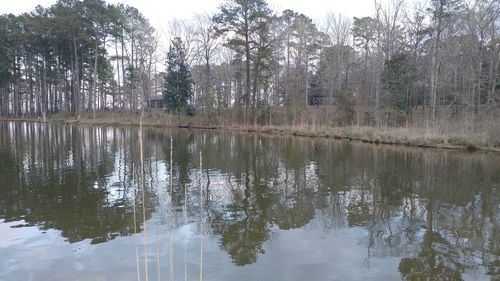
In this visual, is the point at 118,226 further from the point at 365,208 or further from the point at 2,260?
the point at 365,208

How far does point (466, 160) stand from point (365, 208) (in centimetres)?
923

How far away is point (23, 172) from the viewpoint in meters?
11.4

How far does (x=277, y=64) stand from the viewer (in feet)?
141

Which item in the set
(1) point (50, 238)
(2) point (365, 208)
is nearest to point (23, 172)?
(1) point (50, 238)

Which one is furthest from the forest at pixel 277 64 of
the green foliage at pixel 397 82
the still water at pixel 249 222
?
the still water at pixel 249 222

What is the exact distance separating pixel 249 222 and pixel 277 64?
37.7 meters

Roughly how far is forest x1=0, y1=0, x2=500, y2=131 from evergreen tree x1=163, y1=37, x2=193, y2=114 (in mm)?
114

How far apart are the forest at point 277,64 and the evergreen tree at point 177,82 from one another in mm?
114

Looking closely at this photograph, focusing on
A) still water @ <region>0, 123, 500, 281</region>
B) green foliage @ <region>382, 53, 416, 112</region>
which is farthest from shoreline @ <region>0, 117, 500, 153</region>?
still water @ <region>0, 123, 500, 281</region>

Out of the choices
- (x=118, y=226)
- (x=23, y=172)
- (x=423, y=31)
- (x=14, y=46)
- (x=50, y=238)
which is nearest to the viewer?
(x=50, y=238)

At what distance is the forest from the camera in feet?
87.0

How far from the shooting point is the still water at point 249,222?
4.86m

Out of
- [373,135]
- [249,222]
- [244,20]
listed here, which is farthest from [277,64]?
[249,222]

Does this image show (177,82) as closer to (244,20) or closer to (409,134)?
(244,20)
